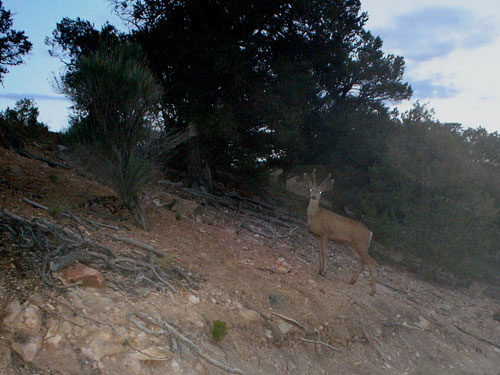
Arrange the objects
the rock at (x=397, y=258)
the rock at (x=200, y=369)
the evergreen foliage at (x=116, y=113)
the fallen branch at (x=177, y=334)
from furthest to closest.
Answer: the rock at (x=397, y=258) → the evergreen foliage at (x=116, y=113) → the fallen branch at (x=177, y=334) → the rock at (x=200, y=369)

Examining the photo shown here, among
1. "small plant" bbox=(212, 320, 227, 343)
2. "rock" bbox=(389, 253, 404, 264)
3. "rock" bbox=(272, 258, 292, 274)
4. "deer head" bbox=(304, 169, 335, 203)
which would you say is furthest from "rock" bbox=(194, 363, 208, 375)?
"rock" bbox=(389, 253, 404, 264)

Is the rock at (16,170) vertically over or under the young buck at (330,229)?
under

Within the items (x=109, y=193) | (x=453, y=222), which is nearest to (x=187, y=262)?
(x=109, y=193)

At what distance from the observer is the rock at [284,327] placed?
6371 mm

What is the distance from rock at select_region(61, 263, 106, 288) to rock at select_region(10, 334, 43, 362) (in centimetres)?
102

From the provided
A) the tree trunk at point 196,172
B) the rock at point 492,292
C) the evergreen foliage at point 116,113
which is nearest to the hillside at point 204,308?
the evergreen foliage at point 116,113

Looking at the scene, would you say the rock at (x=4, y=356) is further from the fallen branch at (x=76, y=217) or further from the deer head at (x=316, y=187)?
the deer head at (x=316, y=187)

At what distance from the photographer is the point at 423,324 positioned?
28.3 feet

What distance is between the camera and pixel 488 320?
10656mm

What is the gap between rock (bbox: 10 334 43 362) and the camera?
407 cm

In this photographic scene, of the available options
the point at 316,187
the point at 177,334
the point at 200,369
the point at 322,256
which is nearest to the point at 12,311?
the point at 177,334

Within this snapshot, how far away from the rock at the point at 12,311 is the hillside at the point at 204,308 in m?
0.01

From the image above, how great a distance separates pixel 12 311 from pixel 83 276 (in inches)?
38.9

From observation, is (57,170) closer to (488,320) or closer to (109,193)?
(109,193)
